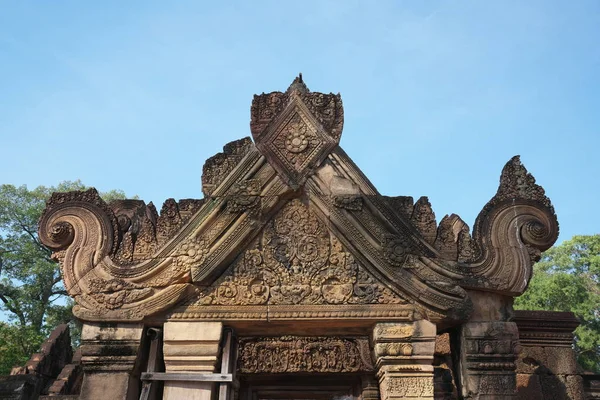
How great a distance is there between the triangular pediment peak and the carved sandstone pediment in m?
0.02

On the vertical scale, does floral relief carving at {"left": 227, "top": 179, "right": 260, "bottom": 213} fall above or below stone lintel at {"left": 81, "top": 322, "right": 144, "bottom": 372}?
above

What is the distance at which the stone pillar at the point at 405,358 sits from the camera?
562 cm

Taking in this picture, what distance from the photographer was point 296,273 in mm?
6051

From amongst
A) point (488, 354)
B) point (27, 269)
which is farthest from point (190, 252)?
point (27, 269)

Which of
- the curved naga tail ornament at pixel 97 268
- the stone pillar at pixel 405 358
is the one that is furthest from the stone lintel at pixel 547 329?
the curved naga tail ornament at pixel 97 268

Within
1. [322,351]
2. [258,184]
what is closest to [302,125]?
[258,184]

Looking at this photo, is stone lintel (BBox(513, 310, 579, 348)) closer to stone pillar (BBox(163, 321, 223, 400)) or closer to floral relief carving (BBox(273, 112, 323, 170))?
floral relief carving (BBox(273, 112, 323, 170))

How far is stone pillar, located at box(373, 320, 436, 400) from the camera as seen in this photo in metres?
5.62

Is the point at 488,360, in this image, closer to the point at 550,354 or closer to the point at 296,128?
the point at 550,354

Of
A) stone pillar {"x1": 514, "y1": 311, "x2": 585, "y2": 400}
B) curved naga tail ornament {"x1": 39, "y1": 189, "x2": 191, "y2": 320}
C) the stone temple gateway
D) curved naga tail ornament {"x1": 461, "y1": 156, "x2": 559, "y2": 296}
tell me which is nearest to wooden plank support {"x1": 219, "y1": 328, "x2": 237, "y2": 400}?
the stone temple gateway

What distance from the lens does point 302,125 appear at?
6.54 m

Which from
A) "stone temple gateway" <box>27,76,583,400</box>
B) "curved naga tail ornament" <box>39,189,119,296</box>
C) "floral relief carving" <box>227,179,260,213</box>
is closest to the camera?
"stone temple gateway" <box>27,76,583,400</box>

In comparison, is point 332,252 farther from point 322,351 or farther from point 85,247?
point 85,247

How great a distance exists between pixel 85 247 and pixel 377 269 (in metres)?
3.29
